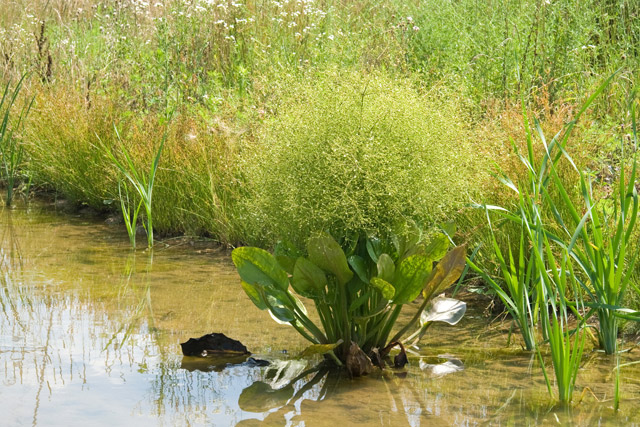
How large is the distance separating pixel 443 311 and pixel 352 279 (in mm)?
445

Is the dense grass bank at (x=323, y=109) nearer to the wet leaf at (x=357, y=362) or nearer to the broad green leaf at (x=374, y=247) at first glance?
the broad green leaf at (x=374, y=247)

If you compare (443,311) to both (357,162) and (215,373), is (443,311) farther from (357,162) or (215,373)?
(215,373)

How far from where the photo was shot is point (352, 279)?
9.55 ft

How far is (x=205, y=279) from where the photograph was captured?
4.48 meters

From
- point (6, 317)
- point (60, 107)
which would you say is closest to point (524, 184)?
point (6, 317)

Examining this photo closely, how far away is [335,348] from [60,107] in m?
4.41

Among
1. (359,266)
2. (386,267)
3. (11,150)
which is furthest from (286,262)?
(11,150)

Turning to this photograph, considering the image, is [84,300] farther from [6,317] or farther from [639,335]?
[639,335]

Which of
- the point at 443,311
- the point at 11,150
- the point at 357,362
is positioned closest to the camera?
the point at 357,362

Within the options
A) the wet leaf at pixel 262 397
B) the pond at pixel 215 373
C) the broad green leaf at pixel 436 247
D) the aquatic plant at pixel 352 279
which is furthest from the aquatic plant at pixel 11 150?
the broad green leaf at pixel 436 247

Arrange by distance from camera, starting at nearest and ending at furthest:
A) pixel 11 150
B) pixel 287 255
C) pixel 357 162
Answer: pixel 357 162, pixel 287 255, pixel 11 150

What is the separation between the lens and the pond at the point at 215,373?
8.44 feet

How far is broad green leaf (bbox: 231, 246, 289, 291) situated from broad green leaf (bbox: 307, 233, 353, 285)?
169 mm

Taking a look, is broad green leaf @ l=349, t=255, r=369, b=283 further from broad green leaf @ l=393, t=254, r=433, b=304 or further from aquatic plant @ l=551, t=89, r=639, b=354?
aquatic plant @ l=551, t=89, r=639, b=354
